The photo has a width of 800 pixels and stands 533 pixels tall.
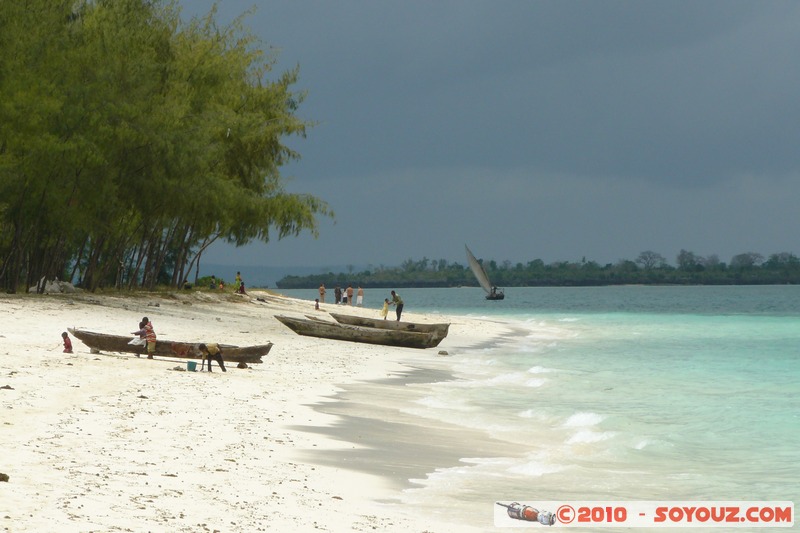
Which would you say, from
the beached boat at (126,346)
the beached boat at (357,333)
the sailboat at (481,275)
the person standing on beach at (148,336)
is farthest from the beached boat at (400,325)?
the sailboat at (481,275)

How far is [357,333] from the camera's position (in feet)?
111

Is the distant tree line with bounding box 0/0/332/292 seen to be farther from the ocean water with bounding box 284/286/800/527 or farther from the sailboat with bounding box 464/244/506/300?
the sailboat with bounding box 464/244/506/300

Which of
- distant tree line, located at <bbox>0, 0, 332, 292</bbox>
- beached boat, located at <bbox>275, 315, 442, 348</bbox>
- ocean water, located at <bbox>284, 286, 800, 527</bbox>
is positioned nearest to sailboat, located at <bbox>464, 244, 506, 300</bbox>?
distant tree line, located at <bbox>0, 0, 332, 292</bbox>

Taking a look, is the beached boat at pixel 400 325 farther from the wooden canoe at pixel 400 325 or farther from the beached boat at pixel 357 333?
the beached boat at pixel 357 333

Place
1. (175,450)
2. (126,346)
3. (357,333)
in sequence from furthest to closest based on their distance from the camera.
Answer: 1. (357,333)
2. (126,346)
3. (175,450)

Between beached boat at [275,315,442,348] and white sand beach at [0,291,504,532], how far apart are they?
31.9 ft

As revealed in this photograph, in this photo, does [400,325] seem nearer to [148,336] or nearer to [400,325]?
[400,325]

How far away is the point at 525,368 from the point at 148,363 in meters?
12.5

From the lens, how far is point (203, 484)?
940cm

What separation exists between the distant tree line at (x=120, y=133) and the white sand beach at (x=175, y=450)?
11451mm

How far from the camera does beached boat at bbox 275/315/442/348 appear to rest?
3350 centimetres

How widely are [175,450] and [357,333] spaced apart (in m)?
23.0

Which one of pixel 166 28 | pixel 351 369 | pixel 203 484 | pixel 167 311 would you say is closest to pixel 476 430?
pixel 203 484

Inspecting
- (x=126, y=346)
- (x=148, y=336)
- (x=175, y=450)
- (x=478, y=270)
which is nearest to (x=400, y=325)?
(x=148, y=336)
